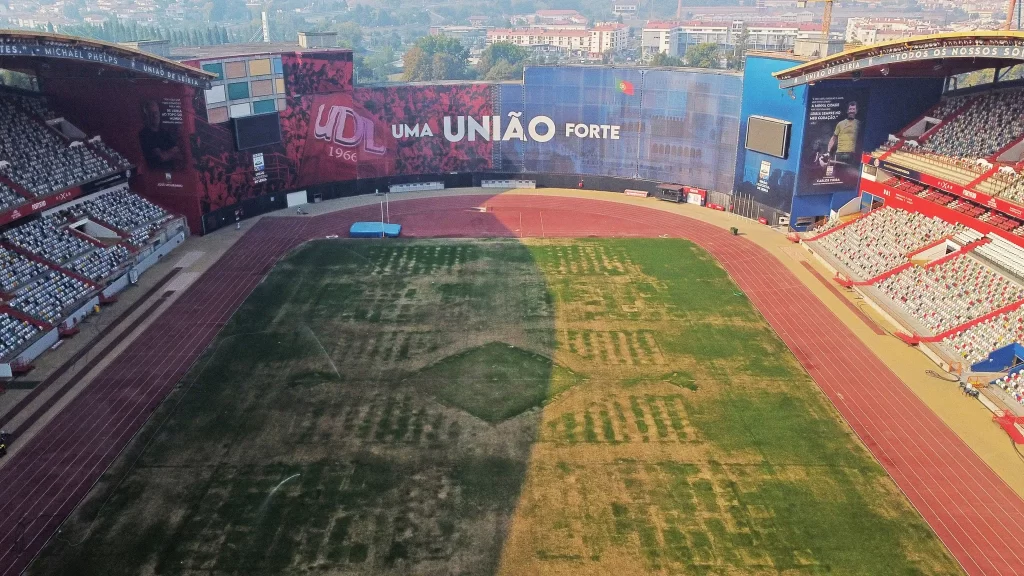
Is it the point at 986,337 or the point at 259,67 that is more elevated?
the point at 259,67

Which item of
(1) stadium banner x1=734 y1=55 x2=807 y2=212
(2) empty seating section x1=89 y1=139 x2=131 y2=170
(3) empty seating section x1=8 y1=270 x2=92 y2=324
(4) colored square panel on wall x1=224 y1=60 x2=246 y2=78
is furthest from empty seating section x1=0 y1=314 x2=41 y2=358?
(1) stadium banner x1=734 y1=55 x2=807 y2=212

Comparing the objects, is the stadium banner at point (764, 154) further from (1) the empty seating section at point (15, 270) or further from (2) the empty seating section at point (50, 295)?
(1) the empty seating section at point (15, 270)

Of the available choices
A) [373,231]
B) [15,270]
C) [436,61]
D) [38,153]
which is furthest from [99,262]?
[436,61]

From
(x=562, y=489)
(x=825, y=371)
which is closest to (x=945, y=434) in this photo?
(x=825, y=371)

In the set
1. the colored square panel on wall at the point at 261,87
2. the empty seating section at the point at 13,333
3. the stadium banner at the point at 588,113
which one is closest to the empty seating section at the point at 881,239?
the stadium banner at the point at 588,113

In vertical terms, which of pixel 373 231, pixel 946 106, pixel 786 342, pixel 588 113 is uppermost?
pixel 946 106

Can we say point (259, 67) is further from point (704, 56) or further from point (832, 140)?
point (704, 56)

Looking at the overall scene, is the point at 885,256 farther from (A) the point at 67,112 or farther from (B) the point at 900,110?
(A) the point at 67,112
